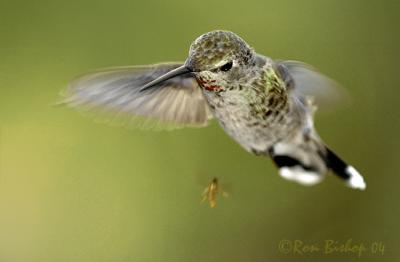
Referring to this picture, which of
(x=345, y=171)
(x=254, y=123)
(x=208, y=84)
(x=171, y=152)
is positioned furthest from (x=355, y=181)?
(x=171, y=152)

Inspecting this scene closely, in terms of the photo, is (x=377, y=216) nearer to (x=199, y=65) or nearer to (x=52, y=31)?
(x=52, y=31)

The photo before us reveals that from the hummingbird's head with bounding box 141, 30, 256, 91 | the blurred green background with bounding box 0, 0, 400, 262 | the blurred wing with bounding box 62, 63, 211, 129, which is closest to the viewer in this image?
the hummingbird's head with bounding box 141, 30, 256, 91

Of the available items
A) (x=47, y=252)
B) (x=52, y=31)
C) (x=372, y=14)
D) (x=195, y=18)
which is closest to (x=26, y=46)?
(x=52, y=31)

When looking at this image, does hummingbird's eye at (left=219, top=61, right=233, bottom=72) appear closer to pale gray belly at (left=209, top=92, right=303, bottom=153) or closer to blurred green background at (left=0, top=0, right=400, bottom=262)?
pale gray belly at (left=209, top=92, right=303, bottom=153)

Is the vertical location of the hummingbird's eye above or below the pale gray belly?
above

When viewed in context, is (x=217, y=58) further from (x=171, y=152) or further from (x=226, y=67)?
(x=171, y=152)

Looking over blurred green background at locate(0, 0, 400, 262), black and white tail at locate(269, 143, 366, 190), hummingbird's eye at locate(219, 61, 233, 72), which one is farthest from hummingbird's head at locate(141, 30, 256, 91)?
blurred green background at locate(0, 0, 400, 262)

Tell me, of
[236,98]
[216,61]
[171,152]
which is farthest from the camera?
[171,152]
